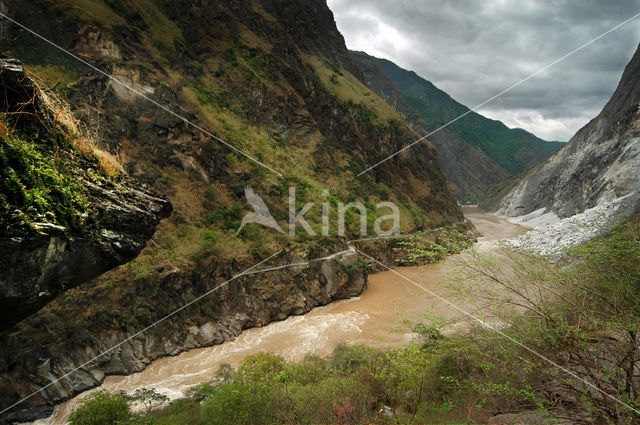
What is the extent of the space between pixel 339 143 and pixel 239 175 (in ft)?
62.8

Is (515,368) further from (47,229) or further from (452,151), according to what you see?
(452,151)

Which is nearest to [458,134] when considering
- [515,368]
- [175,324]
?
[175,324]

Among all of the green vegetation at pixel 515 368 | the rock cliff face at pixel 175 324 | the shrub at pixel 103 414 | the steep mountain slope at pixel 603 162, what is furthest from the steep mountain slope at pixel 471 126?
the shrub at pixel 103 414

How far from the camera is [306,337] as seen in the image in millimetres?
15672

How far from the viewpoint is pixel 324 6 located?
58469 mm

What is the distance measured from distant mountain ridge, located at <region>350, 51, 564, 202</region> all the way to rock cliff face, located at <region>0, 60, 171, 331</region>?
110 metres

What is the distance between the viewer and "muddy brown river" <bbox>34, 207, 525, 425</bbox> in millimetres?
11891

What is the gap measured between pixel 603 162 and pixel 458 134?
119m

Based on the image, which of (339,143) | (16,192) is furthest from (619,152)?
(16,192)

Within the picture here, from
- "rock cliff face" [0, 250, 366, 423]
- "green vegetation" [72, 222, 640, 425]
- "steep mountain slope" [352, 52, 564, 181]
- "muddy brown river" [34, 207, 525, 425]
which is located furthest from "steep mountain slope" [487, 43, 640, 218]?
"steep mountain slope" [352, 52, 564, 181]

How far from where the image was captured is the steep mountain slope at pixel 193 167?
12.1m

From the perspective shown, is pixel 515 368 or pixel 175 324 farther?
pixel 175 324

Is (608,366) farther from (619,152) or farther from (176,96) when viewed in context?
(619,152)

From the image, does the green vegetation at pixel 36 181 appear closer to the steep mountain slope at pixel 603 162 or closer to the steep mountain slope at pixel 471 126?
the steep mountain slope at pixel 603 162
